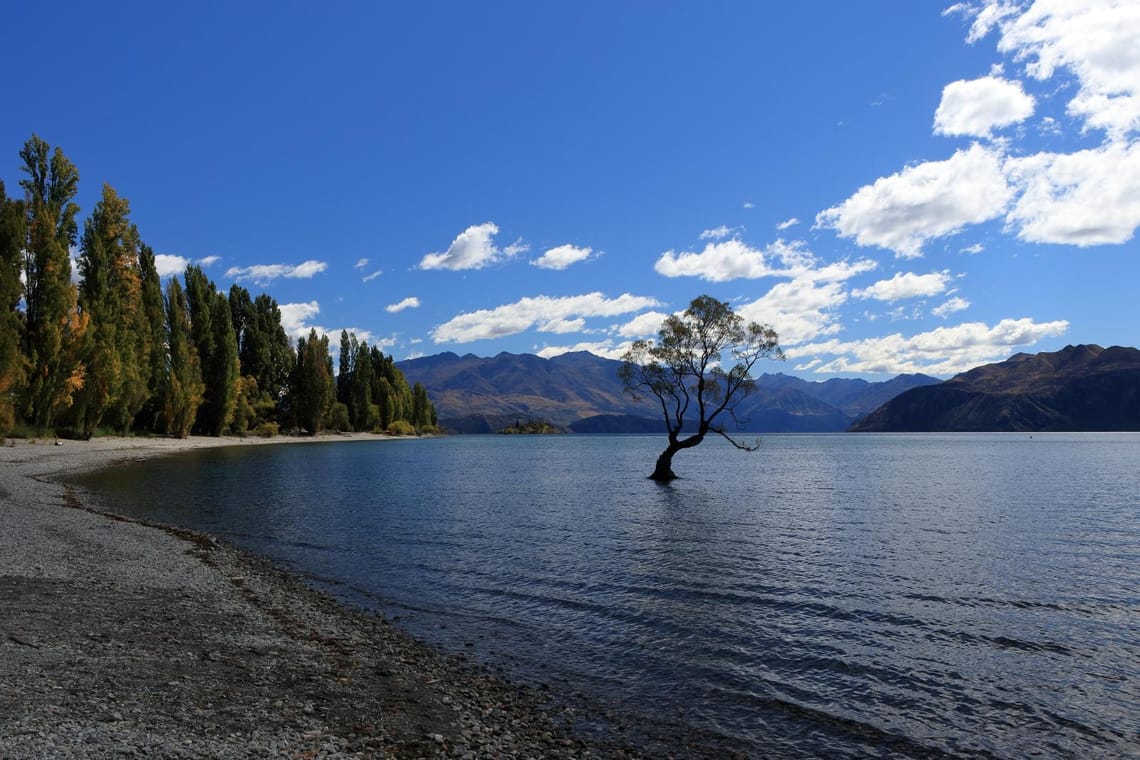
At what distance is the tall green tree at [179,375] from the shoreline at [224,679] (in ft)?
313

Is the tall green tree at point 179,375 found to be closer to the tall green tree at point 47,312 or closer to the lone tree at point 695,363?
the tall green tree at point 47,312

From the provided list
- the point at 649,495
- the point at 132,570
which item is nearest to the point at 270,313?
the point at 649,495

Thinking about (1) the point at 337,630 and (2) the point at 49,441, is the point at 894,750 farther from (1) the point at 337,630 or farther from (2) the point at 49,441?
(2) the point at 49,441

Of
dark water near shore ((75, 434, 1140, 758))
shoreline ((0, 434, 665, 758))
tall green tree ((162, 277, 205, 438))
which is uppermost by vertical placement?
tall green tree ((162, 277, 205, 438))

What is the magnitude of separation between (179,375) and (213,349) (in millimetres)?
16668

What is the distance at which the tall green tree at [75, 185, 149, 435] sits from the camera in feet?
259

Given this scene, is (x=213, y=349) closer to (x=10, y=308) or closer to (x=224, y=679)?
(x=10, y=308)

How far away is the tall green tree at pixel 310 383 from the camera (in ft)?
539

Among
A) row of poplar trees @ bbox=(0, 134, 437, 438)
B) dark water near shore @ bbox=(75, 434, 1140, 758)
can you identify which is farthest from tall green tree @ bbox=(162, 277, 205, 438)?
dark water near shore @ bbox=(75, 434, 1140, 758)

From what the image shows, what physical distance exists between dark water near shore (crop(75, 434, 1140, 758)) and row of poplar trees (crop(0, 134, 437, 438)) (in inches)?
1246

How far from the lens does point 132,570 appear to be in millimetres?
21141

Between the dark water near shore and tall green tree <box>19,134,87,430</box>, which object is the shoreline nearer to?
the dark water near shore

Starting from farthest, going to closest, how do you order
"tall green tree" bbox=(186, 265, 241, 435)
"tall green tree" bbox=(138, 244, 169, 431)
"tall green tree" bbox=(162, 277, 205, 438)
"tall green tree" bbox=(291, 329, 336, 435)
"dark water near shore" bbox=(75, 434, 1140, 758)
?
"tall green tree" bbox=(291, 329, 336, 435) < "tall green tree" bbox=(186, 265, 241, 435) < "tall green tree" bbox=(162, 277, 205, 438) < "tall green tree" bbox=(138, 244, 169, 431) < "dark water near shore" bbox=(75, 434, 1140, 758)

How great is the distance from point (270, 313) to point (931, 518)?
496 feet
